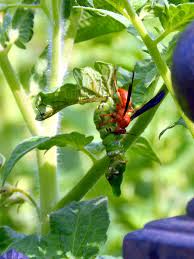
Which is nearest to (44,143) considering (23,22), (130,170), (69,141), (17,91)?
(69,141)

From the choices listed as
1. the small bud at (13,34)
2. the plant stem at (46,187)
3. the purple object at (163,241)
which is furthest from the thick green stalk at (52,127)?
the purple object at (163,241)

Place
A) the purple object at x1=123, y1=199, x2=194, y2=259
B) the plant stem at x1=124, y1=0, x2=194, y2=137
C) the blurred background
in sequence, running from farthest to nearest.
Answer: the blurred background < the plant stem at x1=124, y1=0, x2=194, y2=137 < the purple object at x1=123, y1=199, x2=194, y2=259

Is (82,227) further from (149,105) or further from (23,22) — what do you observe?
(23,22)

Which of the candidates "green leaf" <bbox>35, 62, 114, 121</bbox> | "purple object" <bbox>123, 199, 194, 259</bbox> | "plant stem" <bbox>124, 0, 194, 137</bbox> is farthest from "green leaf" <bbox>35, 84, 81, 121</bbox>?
"purple object" <bbox>123, 199, 194, 259</bbox>

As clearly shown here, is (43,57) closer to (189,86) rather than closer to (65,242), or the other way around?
(65,242)

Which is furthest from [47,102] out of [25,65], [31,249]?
[25,65]

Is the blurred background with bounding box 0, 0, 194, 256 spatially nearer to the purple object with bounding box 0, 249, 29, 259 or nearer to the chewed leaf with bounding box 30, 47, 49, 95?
the chewed leaf with bounding box 30, 47, 49, 95
